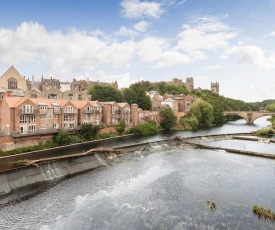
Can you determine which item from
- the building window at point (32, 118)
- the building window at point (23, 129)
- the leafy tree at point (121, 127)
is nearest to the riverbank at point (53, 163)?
the building window at point (23, 129)

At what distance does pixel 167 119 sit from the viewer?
7962cm

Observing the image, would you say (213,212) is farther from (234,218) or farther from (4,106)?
(4,106)

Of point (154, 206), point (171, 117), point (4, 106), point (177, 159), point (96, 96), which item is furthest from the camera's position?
point (96, 96)

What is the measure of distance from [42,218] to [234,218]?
17.2 meters

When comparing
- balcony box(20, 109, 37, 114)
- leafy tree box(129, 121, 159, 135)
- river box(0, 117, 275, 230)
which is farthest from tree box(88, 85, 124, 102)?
river box(0, 117, 275, 230)

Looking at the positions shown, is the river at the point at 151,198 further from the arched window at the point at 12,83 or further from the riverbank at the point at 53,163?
the arched window at the point at 12,83

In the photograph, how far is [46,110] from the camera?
5000 cm

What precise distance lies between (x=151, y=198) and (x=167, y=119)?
177ft

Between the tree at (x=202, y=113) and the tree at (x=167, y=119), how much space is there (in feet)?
40.4

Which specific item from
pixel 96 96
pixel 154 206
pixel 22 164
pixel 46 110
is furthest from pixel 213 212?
pixel 96 96

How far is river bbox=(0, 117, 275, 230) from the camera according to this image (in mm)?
21948

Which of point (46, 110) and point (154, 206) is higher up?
point (46, 110)

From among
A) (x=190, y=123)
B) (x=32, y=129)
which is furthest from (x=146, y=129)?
(x=32, y=129)

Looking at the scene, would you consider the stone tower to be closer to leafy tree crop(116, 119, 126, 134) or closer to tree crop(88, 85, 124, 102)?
tree crop(88, 85, 124, 102)
